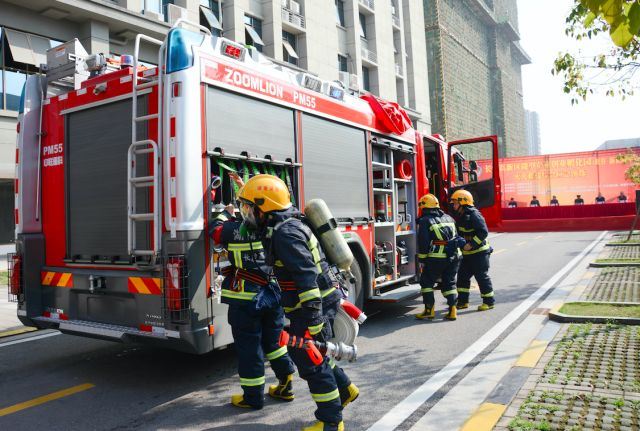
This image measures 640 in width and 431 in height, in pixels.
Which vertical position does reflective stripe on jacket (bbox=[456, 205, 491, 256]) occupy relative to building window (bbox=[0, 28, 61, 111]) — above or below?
below

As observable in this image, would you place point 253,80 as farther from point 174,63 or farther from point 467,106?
point 467,106

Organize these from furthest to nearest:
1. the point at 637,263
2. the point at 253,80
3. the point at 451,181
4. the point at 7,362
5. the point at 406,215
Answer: the point at 637,263 < the point at 451,181 < the point at 406,215 < the point at 7,362 < the point at 253,80

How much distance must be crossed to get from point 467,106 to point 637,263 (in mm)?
60526

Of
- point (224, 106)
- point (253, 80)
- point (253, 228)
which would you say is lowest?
point (253, 228)

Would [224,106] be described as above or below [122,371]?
above

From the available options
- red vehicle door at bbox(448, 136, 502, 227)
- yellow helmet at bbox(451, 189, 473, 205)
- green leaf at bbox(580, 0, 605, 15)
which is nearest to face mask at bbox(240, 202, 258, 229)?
green leaf at bbox(580, 0, 605, 15)

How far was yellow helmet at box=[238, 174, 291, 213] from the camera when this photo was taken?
3.60 m

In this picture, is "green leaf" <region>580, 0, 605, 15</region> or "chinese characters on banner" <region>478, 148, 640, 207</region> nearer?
"green leaf" <region>580, 0, 605, 15</region>

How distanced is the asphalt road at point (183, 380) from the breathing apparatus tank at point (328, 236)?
45.6 inches

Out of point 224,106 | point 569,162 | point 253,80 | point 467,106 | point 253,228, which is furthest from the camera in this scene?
point 467,106

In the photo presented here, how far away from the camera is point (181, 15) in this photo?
15.3ft

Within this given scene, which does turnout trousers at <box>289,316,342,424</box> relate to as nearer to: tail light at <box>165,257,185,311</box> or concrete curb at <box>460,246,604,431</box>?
concrete curb at <box>460,246,604,431</box>

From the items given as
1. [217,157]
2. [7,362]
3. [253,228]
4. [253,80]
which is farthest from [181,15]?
[7,362]

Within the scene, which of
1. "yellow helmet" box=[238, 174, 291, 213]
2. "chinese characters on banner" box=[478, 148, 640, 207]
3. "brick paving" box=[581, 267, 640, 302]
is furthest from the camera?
"chinese characters on banner" box=[478, 148, 640, 207]
